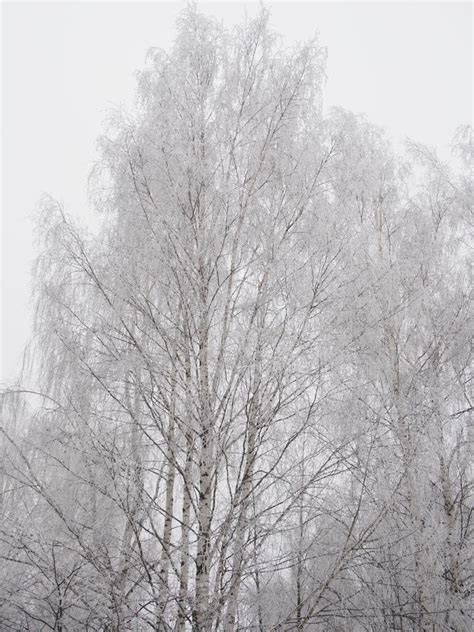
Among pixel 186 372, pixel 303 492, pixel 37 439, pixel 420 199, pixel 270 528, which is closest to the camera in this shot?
pixel 270 528

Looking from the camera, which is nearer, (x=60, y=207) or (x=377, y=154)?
(x=60, y=207)

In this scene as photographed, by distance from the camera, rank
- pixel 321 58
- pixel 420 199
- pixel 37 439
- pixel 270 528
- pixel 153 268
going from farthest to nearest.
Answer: pixel 420 199 < pixel 37 439 < pixel 321 58 < pixel 153 268 < pixel 270 528

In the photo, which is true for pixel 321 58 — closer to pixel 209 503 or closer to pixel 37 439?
pixel 209 503

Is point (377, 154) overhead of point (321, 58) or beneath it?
overhead

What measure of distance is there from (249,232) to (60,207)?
1.37 metres

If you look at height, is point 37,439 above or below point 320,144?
below

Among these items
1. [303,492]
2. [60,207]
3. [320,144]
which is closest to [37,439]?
[60,207]

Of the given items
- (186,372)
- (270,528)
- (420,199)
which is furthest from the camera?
(420,199)

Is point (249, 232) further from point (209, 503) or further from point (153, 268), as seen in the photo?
point (209, 503)

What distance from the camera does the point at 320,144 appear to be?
426 cm

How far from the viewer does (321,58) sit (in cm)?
425

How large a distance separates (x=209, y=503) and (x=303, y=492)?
54 centimetres

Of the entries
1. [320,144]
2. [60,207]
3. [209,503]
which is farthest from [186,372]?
[320,144]

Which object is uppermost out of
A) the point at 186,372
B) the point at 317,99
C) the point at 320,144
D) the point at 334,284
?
the point at 317,99
